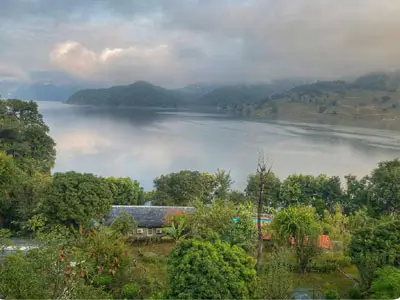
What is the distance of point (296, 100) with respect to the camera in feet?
233

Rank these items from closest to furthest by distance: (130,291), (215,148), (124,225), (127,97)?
(130,291), (124,225), (215,148), (127,97)

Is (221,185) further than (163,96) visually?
No

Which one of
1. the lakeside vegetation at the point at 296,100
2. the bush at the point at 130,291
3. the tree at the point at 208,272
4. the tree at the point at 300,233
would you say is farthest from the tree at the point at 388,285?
the lakeside vegetation at the point at 296,100

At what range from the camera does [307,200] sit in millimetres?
16656

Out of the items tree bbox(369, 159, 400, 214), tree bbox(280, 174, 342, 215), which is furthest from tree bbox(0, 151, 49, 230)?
tree bbox(369, 159, 400, 214)

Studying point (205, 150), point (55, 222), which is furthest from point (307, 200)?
point (205, 150)

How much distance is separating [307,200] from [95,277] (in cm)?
1173

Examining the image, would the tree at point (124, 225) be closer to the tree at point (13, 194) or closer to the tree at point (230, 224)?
the tree at point (230, 224)

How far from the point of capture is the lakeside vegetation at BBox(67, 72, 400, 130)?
59.9m

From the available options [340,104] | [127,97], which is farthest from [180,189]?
[127,97]

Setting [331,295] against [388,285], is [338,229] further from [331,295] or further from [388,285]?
[388,285]

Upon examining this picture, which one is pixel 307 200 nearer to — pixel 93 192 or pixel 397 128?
pixel 93 192

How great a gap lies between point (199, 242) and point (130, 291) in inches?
106

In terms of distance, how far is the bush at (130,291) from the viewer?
6.96m
